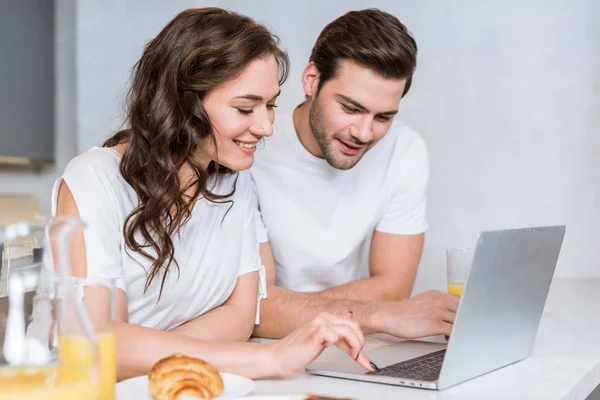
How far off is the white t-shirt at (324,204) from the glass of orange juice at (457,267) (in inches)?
20.0

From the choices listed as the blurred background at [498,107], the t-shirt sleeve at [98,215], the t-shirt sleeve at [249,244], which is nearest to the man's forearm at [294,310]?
the t-shirt sleeve at [249,244]

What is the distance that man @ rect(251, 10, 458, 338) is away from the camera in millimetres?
1970

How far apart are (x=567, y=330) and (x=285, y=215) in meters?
0.78

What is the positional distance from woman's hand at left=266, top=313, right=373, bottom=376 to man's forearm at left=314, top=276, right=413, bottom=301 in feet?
2.31

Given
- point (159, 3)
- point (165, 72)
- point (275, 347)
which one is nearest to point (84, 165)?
point (165, 72)

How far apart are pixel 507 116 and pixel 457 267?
1.58m

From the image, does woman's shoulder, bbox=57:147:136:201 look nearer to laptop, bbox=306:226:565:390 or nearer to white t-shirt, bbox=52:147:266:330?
white t-shirt, bbox=52:147:266:330

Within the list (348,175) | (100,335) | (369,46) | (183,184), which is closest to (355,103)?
(369,46)

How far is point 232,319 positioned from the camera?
1.53 metres

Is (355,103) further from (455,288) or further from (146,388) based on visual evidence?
(146,388)

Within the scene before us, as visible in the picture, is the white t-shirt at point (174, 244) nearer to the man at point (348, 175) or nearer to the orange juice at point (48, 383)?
the man at point (348, 175)

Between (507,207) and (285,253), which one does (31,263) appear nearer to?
(285,253)

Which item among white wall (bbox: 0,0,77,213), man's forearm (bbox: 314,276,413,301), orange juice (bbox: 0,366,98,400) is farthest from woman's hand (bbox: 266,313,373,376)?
white wall (bbox: 0,0,77,213)

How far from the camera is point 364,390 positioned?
110 centimetres
